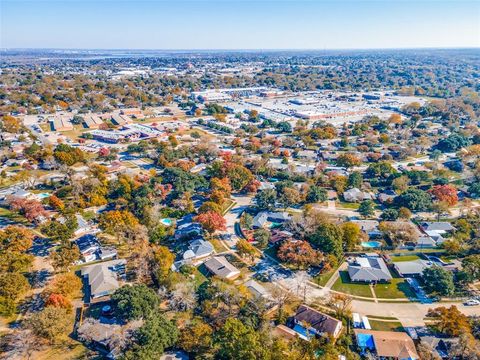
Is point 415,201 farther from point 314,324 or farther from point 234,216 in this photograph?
point 314,324

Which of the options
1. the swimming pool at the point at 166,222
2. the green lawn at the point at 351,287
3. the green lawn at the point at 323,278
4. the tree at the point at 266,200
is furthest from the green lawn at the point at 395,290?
the swimming pool at the point at 166,222

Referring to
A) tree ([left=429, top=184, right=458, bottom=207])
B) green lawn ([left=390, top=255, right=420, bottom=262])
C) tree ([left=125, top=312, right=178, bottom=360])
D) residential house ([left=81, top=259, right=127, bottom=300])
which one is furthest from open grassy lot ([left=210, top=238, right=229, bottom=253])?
tree ([left=429, top=184, right=458, bottom=207])

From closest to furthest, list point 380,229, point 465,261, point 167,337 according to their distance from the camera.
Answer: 1. point 167,337
2. point 465,261
3. point 380,229

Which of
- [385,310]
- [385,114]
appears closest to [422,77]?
[385,114]

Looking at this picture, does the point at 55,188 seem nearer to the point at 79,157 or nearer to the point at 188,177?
the point at 79,157

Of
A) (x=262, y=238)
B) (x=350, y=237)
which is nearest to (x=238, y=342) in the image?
(x=262, y=238)
